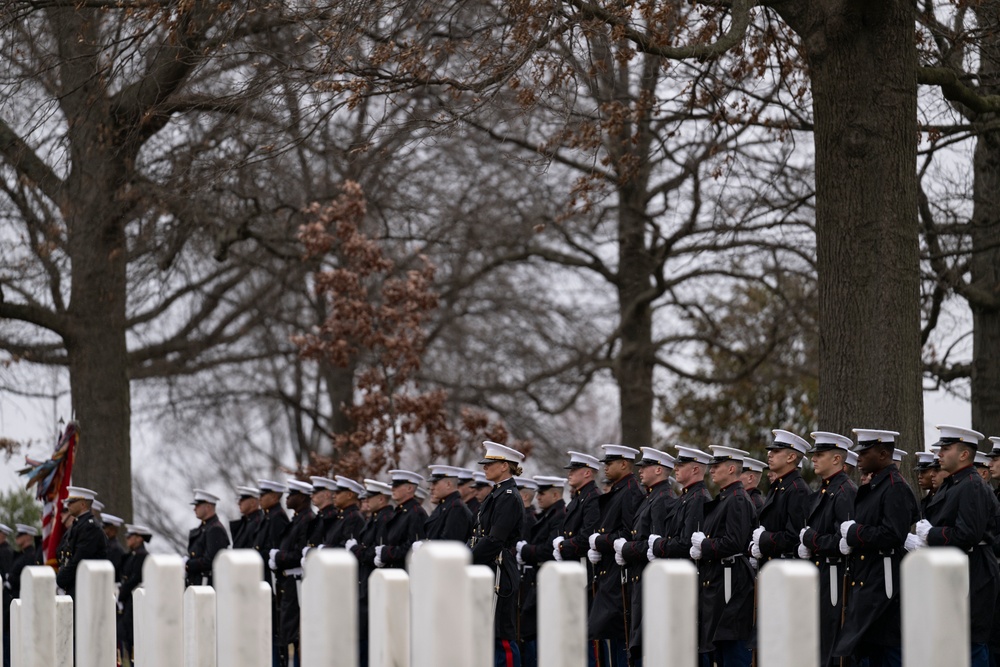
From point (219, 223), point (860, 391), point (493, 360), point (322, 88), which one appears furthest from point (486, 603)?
point (493, 360)

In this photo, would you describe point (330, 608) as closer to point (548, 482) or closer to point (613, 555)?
point (613, 555)

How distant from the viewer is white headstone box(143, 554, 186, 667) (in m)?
3.59

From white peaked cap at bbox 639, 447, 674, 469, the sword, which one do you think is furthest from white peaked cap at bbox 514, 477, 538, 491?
the sword

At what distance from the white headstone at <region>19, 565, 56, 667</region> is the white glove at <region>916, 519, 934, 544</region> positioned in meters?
5.34

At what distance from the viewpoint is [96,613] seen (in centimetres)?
388

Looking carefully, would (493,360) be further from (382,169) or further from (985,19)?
(985,19)

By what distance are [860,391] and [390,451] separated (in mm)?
9714

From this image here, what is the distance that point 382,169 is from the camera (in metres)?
20.0

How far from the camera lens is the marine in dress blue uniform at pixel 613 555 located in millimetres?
10164

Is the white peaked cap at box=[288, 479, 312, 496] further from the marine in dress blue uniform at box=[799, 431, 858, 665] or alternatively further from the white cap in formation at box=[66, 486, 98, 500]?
the marine in dress blue uniform at box=[799, 431, 858, 665]

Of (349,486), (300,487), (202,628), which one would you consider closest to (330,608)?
(202,628)

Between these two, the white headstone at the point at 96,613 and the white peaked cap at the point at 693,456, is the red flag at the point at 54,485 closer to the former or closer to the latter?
the white peaked cap at the point at 693,456

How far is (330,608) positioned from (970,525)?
18.6 feet

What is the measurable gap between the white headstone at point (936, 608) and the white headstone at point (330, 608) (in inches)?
47.3
